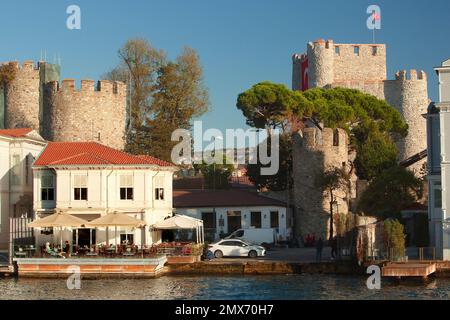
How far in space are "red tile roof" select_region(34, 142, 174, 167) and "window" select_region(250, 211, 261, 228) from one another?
979cm

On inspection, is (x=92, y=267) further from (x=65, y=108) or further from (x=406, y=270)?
(x=65, y=108)

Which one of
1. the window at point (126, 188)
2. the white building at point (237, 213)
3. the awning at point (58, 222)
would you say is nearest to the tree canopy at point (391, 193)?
the white building at point (237, 213)

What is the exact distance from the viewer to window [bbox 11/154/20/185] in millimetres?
58531

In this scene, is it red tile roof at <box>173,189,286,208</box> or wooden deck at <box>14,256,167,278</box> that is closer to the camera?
wooden deck at <box>14,256,167,278</box>

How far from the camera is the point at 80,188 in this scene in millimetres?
53594

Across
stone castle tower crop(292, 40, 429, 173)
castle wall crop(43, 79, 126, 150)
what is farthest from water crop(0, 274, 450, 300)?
stone castle tower crop(292, 40, 429, 173)

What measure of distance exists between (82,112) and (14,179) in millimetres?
13698

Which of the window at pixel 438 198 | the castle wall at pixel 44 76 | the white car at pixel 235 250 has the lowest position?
the white car at pixel 235 250

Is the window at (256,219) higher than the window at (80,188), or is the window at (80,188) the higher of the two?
the window at (80,188)

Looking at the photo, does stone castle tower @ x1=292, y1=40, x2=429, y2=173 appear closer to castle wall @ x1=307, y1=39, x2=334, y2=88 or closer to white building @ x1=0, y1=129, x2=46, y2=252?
castle wall @ x1=307, y1=39, x2=334, y2=88

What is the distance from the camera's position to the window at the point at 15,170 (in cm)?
5853

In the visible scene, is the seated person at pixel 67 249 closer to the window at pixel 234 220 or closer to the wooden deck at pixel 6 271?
the wooden deck at pixel 6 271

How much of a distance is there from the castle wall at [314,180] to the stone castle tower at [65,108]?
1436 cm
